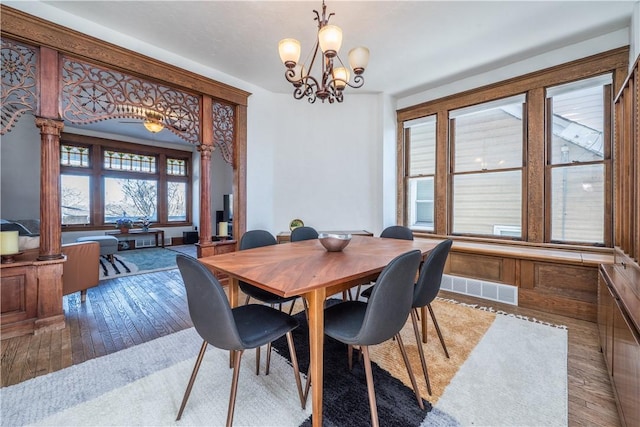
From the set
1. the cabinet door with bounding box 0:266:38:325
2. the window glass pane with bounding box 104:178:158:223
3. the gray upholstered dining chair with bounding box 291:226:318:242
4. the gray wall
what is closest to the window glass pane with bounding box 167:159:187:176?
the window glass pane with bounding box 104:178:158:223

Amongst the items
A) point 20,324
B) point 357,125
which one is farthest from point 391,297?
point 357,125

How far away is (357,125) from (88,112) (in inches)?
138

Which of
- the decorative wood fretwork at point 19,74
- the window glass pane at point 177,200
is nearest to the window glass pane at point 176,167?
the window glass pane at point 177,200

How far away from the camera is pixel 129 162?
7117mm

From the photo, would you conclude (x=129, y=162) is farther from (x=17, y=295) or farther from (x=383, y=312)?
(x=383, y=312)

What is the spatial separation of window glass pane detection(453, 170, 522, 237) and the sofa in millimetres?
4904

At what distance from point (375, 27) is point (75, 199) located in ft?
25.4

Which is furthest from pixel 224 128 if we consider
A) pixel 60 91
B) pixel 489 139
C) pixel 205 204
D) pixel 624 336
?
pixel 624 336

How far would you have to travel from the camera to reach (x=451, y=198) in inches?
156

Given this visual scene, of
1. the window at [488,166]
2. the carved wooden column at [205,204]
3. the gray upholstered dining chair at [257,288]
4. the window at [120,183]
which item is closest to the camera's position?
the gray upholstered dining chair at [257,288]

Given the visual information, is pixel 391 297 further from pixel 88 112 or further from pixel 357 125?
pixel 357 125

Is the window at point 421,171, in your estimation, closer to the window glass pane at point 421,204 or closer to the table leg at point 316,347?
the window glass pane at point 421,204

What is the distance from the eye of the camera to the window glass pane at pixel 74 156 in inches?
243

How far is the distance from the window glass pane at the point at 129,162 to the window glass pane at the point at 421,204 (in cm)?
714
